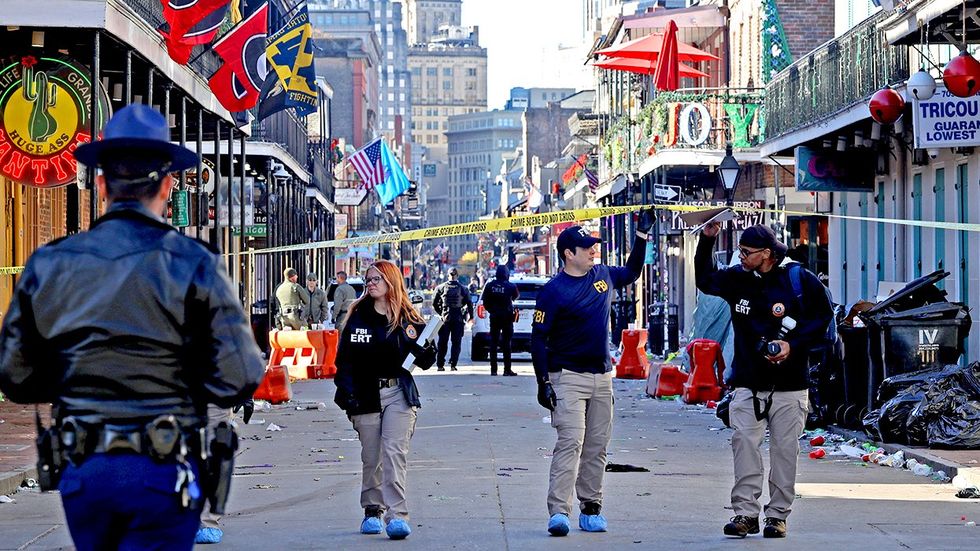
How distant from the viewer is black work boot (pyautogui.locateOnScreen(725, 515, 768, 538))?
926 cm

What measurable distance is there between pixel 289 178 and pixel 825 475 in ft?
92.5

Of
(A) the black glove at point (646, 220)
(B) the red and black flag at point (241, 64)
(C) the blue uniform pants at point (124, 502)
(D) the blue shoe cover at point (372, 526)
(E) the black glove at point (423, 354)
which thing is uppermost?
(B) the red and black flag at point (241, 64)

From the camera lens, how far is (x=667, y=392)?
70.1ft

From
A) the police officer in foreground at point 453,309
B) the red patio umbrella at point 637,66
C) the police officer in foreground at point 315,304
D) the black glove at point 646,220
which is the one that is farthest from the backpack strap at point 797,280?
the red patio umbrella at point 637,66

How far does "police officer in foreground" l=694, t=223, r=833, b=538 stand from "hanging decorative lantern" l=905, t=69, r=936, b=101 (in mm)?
7905

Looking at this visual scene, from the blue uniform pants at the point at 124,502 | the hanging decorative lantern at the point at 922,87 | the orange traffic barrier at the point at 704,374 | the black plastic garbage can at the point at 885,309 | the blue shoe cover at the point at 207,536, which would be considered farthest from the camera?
the orange traffic barrier at the point at 704,374

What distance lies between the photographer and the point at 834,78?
23203 millimetres

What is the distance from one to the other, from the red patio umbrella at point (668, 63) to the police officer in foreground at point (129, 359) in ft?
96.5

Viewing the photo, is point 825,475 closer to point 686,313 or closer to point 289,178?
point 289,178

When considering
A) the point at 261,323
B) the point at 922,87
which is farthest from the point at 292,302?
the point at 922,87

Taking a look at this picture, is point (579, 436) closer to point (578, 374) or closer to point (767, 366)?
Result: point (578, 374)

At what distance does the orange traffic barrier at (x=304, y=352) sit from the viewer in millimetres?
26078

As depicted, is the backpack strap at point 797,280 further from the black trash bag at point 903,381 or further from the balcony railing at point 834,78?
the balcony railing at point 834,78

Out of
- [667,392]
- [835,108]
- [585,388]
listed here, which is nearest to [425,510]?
[585,388]
